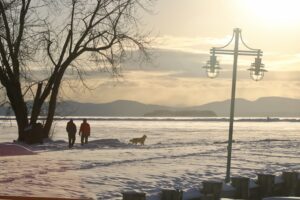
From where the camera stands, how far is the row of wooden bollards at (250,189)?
11.4 m

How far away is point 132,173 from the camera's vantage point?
17484mm

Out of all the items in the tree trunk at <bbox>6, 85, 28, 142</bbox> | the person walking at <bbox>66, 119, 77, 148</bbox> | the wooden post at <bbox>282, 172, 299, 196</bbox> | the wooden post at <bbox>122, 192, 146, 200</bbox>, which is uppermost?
the tree trunk at <bbox>6, 85, 28, 142</bbox>

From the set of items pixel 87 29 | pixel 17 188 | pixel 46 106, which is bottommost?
pixel 17 188

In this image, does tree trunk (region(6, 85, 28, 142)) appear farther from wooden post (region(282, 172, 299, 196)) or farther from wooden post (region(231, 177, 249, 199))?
wooden post (region(231, 177, 249, 199))

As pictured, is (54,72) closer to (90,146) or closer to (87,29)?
(87,29)

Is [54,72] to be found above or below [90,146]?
above

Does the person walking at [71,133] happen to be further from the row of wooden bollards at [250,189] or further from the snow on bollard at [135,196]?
the snow on bollard at [135,196]

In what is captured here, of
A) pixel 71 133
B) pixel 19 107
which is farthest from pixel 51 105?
pixel 71 133

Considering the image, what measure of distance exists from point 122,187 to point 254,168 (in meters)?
7.84

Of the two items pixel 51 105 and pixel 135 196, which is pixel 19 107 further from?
pixel 135 196

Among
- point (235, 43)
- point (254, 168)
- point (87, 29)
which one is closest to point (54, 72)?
point (87, 29)

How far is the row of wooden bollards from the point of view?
11380mm

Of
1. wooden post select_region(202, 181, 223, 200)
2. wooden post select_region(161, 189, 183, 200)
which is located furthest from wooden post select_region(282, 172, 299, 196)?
wooden post select_region(161, 189, 183, 200)

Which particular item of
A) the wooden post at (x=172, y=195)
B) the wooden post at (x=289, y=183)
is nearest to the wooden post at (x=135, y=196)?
the wooden post at (x=172, y=195)
